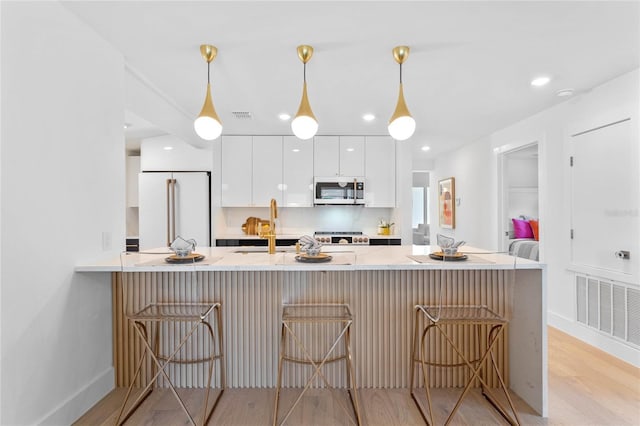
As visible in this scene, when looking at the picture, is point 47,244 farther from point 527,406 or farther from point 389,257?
point 527,406

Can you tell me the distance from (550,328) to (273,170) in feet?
12.1

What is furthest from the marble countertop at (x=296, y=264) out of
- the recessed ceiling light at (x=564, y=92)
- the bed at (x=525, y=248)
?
the bed at (x=525, y=248)

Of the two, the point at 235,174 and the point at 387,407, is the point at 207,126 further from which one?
the point at 235,174

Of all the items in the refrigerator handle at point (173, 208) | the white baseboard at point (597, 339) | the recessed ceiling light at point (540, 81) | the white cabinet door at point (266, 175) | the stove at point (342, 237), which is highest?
the recessed ceiling light at point (540, 81)

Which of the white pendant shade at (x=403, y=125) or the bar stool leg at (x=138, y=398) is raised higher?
the white pendant shade at (x=403, y=125)

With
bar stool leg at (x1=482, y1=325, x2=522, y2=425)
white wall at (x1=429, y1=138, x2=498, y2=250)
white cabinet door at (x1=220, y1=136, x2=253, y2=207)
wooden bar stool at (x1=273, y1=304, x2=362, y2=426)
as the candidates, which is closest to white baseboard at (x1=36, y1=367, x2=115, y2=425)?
wooden bar stool at (x1=273, y1=304, x2=362, y2=426)

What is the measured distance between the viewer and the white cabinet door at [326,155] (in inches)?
186

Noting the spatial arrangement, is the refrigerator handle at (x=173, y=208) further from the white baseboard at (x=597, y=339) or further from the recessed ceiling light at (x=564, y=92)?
the white baseboard at (x=597, y=339)

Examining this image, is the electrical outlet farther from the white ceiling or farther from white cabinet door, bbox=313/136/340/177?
white cabinet door, bbox=313/136/340/177

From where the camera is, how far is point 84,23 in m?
2.03

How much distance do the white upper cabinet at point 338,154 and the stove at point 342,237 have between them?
0.85 meters

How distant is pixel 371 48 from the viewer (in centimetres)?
233

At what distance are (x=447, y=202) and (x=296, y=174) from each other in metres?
3.18

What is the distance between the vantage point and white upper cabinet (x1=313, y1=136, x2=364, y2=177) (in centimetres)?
473
